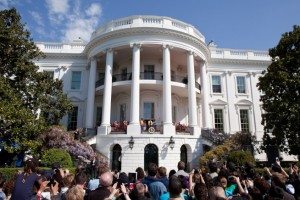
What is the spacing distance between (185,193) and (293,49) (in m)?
17.1

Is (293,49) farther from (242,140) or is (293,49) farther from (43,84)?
(43,84)

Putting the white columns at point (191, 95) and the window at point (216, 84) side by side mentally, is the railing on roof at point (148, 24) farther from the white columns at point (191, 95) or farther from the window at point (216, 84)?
the window at point (216, 84)

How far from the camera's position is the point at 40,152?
20.5 metres

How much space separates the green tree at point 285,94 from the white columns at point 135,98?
9683 millimetres

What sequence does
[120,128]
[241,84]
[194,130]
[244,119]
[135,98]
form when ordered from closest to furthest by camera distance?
[135,98], [120,128], [194,130], [244,119], [241,84]

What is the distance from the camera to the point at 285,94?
747 inches

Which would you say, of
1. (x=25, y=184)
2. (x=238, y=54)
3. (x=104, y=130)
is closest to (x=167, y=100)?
(x=104, y=130)

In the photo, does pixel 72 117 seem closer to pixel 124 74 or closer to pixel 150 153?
pixel 124 74

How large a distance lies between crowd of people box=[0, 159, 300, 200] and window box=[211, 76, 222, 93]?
982 inches

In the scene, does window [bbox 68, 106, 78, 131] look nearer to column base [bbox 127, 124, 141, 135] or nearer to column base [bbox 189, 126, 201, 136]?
column base [bbox 127, 124, 141, 135]

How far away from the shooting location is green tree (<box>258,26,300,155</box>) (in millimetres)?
18406

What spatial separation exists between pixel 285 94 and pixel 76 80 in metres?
20.4

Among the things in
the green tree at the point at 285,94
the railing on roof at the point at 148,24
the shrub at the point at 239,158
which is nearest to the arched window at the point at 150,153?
the shrub at the point at 239,158

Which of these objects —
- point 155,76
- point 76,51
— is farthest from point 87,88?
point 155,76
